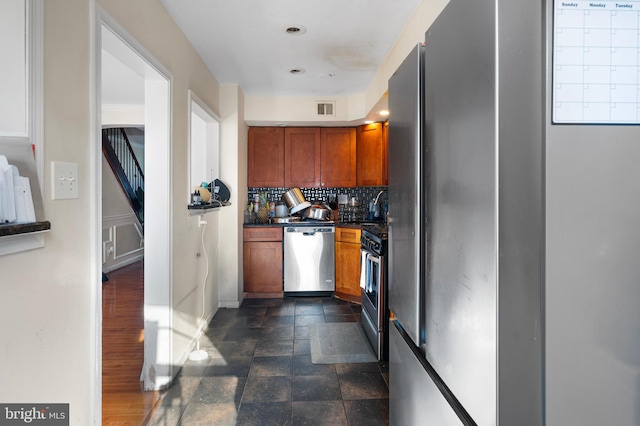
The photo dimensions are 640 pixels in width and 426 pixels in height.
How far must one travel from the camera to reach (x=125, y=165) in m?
6.79

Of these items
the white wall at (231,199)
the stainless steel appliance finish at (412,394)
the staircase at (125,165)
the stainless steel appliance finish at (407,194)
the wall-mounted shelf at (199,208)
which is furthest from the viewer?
the staircase at (125,165)

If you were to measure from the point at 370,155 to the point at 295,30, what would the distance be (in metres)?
2.18

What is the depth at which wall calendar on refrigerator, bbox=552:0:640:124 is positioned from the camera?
0.55 metres

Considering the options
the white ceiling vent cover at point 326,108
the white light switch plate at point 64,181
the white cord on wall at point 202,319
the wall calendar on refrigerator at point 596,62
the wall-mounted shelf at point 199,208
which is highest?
the white ceiling vent cover at point 326,108

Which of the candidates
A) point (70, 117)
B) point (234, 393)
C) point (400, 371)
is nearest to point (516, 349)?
point (400, 371)

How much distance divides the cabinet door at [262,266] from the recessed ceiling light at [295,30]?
241 cm

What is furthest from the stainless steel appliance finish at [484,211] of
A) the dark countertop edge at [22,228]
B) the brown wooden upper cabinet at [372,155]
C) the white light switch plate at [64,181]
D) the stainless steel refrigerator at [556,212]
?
the brown wooden upper cabinet at [372,155]

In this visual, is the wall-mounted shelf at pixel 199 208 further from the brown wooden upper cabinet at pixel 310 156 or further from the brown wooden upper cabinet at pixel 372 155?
the brown wooden upper cabinet at pixel 372 155

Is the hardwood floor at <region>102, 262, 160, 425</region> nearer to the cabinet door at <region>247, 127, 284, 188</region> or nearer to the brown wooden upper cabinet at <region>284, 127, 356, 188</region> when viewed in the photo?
the cabinet door at <region>247, 127, 284, 188</region>

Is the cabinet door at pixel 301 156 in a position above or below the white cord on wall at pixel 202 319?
above

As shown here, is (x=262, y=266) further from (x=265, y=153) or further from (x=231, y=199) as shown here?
(x=265, y=153)

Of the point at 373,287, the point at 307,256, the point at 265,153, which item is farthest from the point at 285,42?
the point at 307,256

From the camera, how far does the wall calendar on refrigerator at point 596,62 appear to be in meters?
0.55

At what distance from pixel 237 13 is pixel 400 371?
7.90 feet
